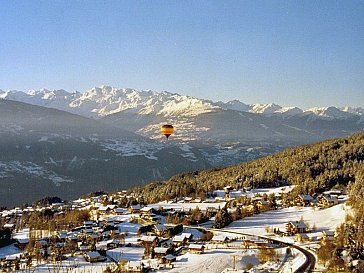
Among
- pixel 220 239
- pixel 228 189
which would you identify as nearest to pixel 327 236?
pixel 220 239

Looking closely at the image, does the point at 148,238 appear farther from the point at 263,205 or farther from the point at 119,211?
the point at 119,211

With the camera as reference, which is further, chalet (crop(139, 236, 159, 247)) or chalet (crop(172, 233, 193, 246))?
chalet (crop(139, 236, 159, 247))

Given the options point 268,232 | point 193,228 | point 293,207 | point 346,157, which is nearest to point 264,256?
point 268,232

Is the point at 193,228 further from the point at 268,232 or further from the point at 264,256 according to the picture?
the point at 264,256

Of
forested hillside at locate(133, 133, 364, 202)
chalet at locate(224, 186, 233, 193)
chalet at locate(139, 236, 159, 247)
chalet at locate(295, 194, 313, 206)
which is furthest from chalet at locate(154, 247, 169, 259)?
chalet at locate(224, 186, 233, 193)

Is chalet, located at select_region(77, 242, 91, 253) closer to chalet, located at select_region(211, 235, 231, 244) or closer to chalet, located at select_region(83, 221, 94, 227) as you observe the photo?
chalet, located at select_region(83, 221, 94, 227)

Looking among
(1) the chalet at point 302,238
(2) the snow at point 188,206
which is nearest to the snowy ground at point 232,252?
(1) the chalet at point 302,238
